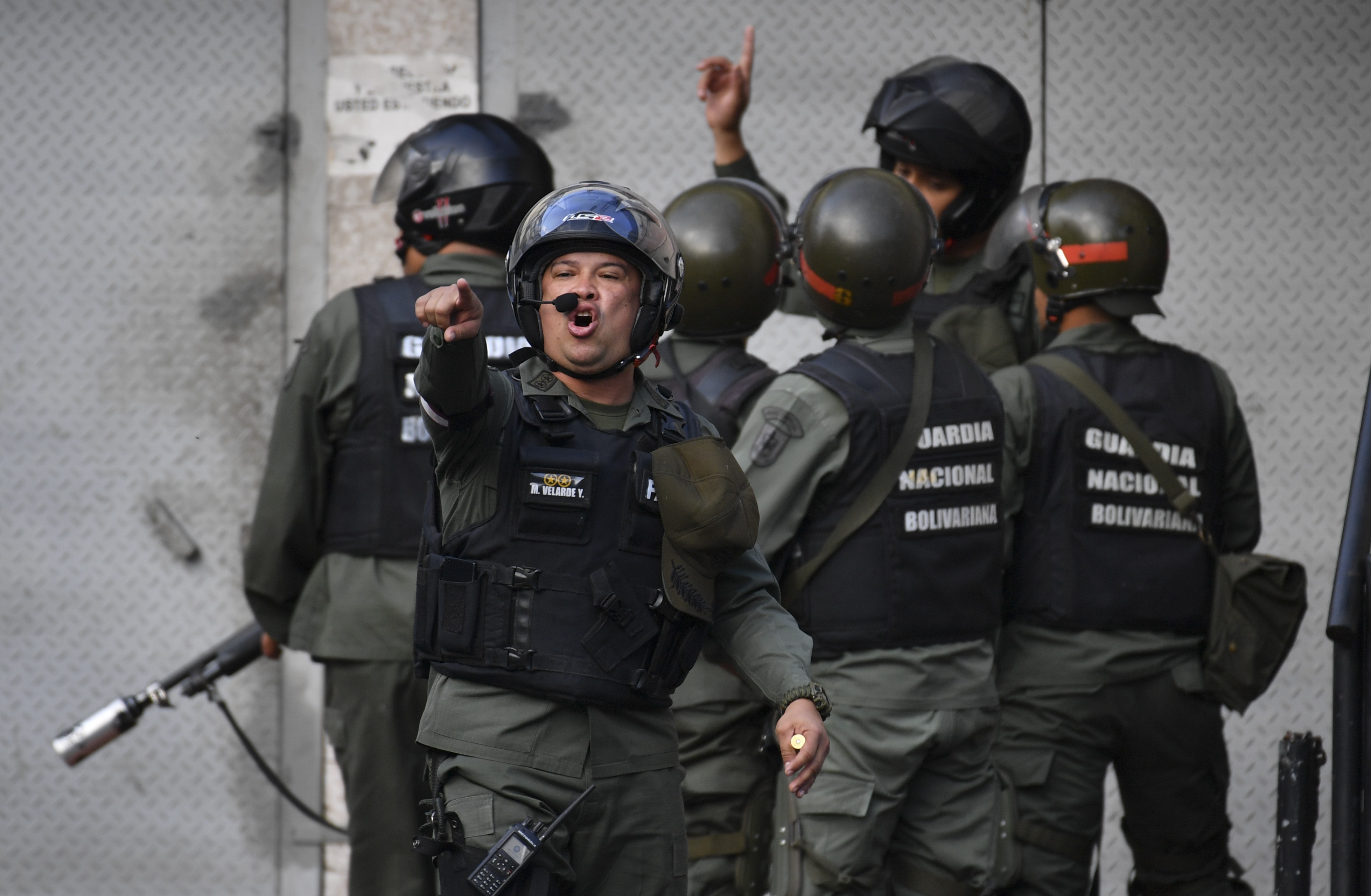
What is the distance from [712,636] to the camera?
9.16ft

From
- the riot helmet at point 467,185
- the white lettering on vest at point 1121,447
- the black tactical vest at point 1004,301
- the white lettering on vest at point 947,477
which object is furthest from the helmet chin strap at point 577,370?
the black tactical vest at point 1004,301

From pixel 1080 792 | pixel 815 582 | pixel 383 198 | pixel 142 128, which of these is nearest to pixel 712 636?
pixel 815 582

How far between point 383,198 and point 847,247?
145cm

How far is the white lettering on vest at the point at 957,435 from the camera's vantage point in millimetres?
3547

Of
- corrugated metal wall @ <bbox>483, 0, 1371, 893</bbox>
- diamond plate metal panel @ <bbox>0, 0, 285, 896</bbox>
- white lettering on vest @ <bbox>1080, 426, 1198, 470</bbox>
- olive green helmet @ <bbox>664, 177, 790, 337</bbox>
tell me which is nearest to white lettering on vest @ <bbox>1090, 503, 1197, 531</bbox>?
white lettering on vest @ <bbox>1080, 426, 1198, 470</bbox>

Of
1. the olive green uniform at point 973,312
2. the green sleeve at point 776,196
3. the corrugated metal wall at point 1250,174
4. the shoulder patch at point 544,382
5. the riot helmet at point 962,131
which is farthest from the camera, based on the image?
the corrugated metal wall at point 1250,174

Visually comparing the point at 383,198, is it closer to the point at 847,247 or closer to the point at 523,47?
the point at 523,47

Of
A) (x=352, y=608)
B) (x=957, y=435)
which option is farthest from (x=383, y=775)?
(x=957, y=435)

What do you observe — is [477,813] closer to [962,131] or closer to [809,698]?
[809,698]

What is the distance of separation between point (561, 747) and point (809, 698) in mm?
422

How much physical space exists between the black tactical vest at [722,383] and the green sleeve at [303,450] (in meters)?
0.83

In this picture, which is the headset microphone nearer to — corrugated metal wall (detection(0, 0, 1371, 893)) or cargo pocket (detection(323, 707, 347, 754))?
cargo pocket (detection(323, 707, 347, 754))

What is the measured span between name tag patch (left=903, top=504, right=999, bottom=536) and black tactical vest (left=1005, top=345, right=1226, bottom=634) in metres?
0.29

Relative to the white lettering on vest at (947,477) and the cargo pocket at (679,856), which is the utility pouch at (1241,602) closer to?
the white lettering on vest at (947,477)
